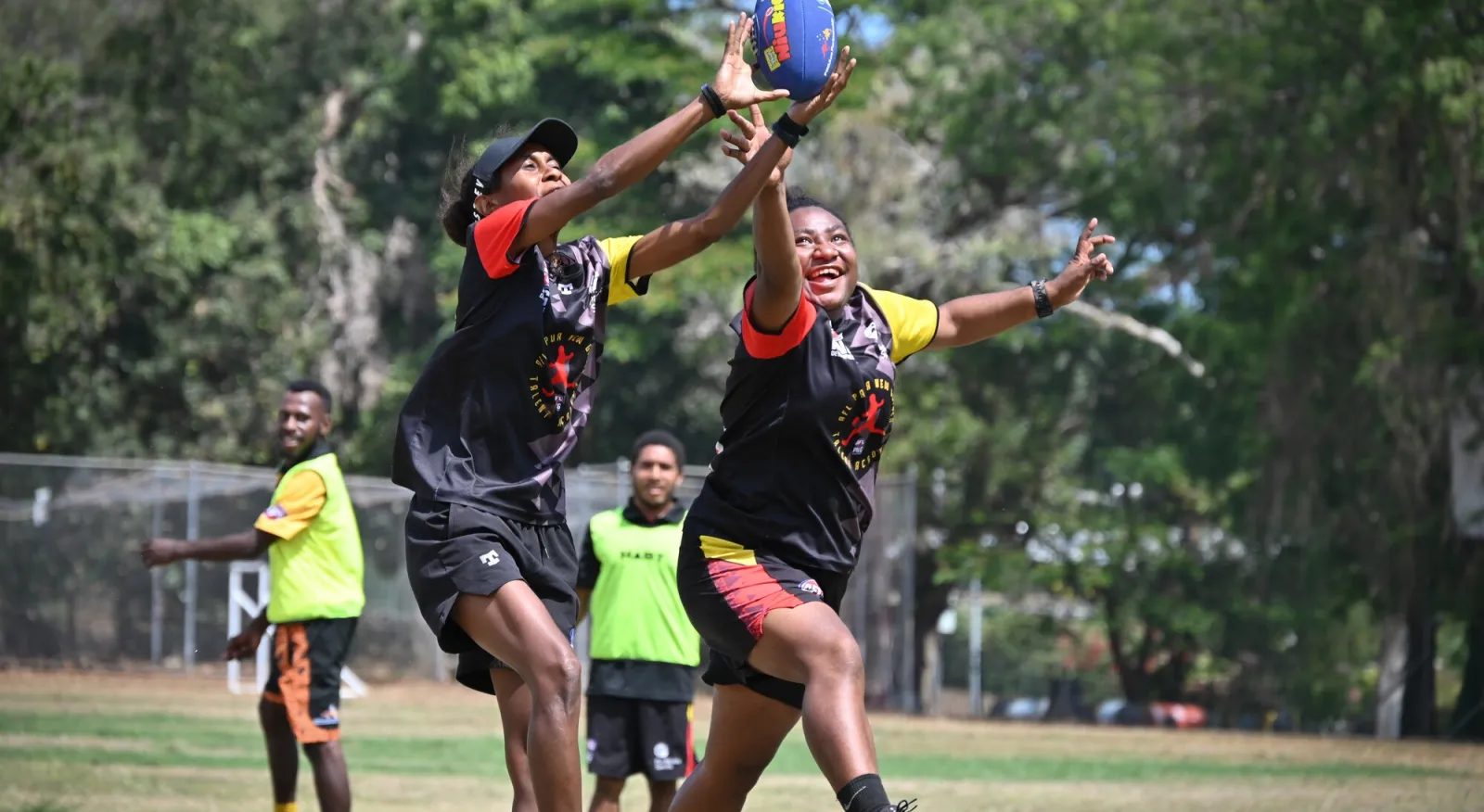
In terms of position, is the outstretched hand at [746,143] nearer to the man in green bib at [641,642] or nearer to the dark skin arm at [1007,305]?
the dark skin arm at [1007,305]

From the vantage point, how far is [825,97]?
5344 mm

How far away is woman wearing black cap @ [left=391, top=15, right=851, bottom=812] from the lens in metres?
5.44

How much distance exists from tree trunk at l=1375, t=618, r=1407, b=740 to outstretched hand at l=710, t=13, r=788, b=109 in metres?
19.3

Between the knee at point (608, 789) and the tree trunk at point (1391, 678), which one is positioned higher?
the knee at point (608, 789)

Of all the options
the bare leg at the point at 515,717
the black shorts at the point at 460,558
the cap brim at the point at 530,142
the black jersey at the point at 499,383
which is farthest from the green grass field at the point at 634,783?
the cap brim at the point at 530,142

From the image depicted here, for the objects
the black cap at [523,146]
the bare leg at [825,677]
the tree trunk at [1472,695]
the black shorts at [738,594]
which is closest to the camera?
the bare leg at [825,677]

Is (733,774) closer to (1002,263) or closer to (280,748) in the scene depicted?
(280,748)

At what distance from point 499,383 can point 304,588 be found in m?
3.61

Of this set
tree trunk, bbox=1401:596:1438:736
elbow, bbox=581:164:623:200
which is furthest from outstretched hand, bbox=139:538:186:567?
tree trunk, bbox=1401:596:1438:736

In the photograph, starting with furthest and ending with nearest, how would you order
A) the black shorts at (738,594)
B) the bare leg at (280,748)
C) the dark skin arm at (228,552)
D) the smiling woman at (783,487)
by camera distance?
the bare leg at (280,748), the dark skin arm at (228,552), the black shorts at (738,594), the smiling woman at (783,487)

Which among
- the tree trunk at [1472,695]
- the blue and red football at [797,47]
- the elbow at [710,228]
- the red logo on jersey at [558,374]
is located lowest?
the tree trunk at [1472,695]

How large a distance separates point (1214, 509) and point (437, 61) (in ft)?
51.9

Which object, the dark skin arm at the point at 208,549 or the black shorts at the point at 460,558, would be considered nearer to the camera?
the black shorts at the point at 460,558

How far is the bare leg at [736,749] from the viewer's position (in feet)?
18.5
